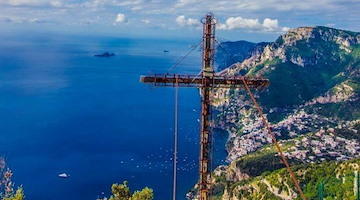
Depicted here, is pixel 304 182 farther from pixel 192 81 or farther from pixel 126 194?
pixel 192 81

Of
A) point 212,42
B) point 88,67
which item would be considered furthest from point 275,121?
point 212,42

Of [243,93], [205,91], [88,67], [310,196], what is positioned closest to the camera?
[205,91]

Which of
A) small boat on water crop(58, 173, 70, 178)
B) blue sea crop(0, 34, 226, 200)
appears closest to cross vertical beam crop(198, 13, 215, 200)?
blue sea crop(0, 34, 226, 200)

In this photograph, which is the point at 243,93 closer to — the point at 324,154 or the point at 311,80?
the point at 311,80

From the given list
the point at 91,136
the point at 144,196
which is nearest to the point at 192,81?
the point at 144,196

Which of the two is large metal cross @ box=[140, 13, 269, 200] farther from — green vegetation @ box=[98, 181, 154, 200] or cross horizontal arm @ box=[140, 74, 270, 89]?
green vegetation @ box=[98, 181, 154, 200]

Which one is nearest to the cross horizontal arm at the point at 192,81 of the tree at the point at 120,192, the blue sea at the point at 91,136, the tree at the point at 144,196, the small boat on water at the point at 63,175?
the tree at the point at 144,196
